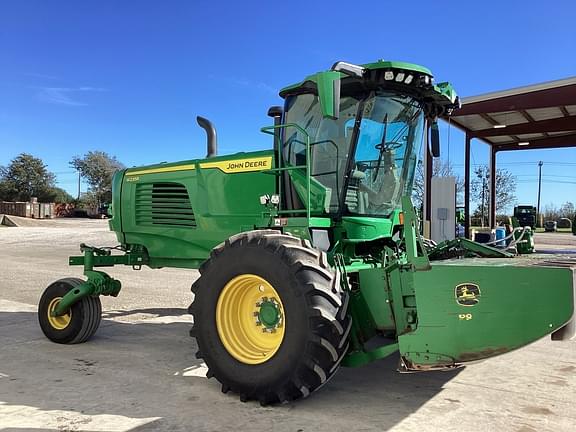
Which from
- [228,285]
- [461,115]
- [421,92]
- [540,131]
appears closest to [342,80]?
[421,92]

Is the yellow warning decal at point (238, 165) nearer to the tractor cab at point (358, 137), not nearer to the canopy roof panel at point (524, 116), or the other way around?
the tractor cab at point (358, 137)

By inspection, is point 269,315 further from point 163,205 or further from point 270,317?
point 163,205

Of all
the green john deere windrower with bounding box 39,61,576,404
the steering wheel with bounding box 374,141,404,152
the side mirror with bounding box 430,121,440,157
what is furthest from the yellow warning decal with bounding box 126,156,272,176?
the side mirror with bounding box 430,121,440,157

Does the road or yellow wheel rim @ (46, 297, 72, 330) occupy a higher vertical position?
yellow wheel rim @ (46, 297, 72, 330)

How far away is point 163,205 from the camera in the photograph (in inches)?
264

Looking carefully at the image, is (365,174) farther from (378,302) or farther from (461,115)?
(461,115)

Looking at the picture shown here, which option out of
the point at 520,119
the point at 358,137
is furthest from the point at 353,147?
the point at 520,119

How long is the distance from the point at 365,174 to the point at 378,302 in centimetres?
137

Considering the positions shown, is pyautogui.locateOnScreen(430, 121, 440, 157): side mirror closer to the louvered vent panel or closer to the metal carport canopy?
the louvered vent panel

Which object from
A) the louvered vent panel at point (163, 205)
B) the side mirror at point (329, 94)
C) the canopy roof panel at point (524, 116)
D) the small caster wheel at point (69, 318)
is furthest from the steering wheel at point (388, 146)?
the canopy roof panel at point (524, 116)

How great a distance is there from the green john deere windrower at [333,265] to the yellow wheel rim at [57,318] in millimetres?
19

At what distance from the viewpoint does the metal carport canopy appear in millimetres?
13859

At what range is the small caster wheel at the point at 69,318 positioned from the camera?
629 cm

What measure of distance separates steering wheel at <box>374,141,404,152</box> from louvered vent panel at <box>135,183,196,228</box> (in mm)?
2444
